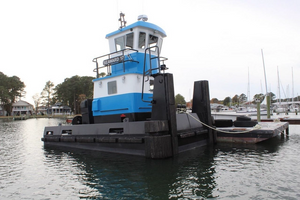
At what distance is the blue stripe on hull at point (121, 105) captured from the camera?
7934mm

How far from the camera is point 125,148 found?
7586mm

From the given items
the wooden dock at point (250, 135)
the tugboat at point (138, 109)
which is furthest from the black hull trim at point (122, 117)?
the wooden dock at point (250, 135)

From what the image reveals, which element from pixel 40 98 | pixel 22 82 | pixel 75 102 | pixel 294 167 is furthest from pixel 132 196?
pixel 40 98

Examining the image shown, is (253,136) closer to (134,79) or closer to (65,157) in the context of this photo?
(134,79)

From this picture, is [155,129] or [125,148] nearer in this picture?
[155,129]

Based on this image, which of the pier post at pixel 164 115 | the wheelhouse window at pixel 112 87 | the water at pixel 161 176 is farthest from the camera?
the wheelhouse window at pixel 112 87

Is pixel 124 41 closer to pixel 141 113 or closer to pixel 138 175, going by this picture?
pixel 141 113

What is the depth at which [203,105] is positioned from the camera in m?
9.02

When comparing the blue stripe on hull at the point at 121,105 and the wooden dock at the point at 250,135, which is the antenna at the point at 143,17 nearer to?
the blue stripe on hull at the point at 121,105

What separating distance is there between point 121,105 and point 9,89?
79.9m

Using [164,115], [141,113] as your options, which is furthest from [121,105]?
[164,115]

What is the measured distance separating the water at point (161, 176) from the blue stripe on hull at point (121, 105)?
1.70m

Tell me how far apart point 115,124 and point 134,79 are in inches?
70.3

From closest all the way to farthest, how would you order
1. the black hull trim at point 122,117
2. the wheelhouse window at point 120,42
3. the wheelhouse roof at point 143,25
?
1. the black hull trim at point 122,117
2. the wheelhouse roof at point 143,25
3. the wheelhouse window at point 120,42
